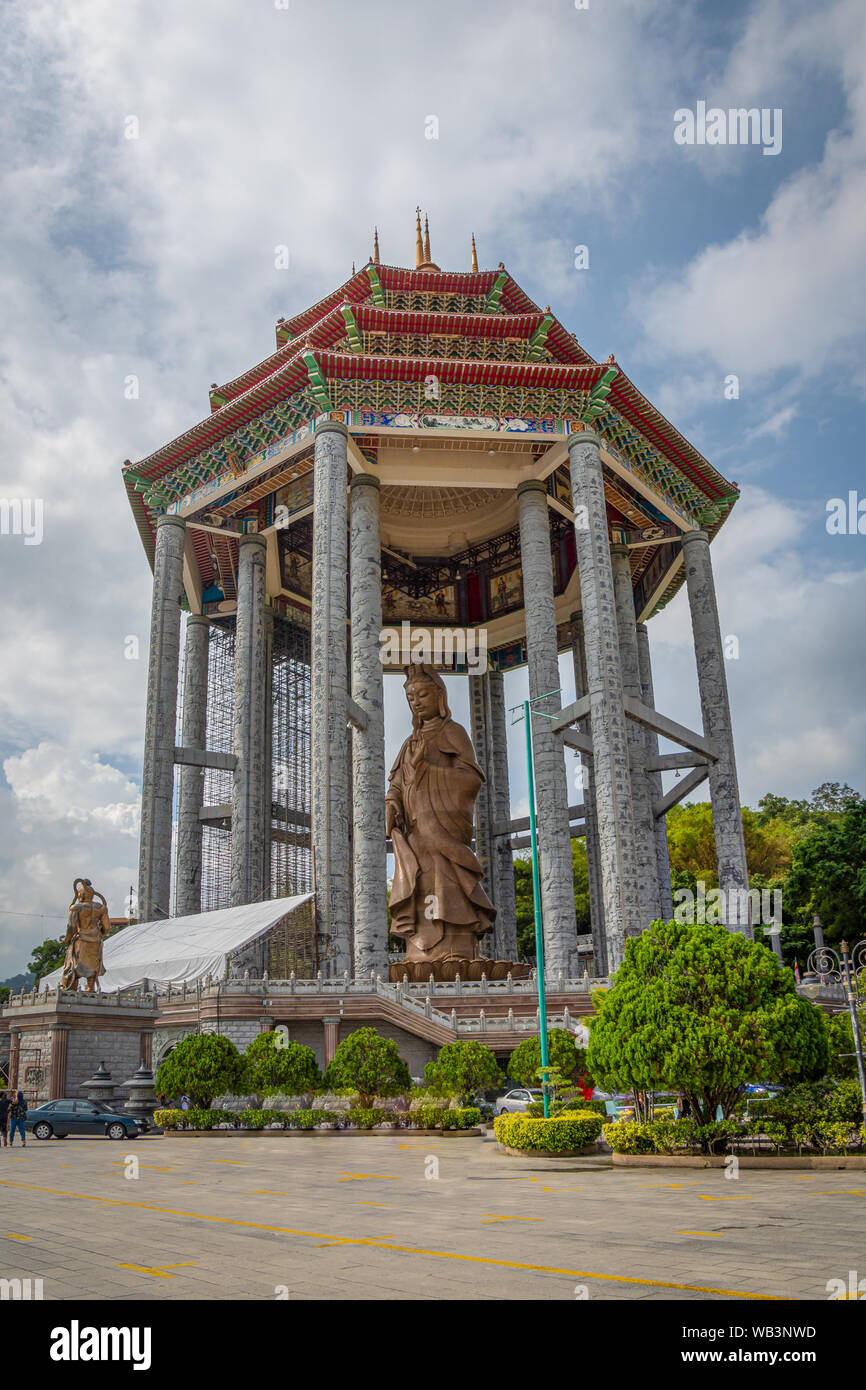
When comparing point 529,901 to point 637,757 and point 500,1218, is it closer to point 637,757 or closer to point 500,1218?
point 637,757

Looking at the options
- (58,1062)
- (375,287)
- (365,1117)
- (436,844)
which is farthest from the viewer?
(375,287)

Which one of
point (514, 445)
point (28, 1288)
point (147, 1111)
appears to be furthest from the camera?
point (514, 445)

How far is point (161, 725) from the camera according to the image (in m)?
40.3

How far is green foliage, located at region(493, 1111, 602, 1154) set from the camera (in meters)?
17.4

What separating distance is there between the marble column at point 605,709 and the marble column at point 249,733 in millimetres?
13817

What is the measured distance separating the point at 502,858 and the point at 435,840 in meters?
13.6

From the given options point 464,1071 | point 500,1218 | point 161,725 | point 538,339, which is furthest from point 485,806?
point 500,1218

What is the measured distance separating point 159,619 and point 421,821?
44.1 feet

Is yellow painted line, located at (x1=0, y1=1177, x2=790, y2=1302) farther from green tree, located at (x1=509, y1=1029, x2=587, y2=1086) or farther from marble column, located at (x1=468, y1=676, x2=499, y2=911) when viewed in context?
marble column, located at (x1=468, y1=676, x2=499, y2=911)

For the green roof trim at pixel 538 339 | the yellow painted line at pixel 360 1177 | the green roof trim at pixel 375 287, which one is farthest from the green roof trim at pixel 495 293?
the yellow painted line at pixel 360 1177

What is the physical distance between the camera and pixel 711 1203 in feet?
36.3

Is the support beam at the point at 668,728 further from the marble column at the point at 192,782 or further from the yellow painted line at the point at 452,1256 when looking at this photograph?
the yellow painted line at the point at 452,1256

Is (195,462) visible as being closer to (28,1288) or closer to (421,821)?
(421,821)
